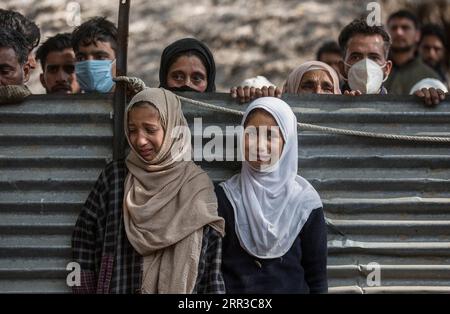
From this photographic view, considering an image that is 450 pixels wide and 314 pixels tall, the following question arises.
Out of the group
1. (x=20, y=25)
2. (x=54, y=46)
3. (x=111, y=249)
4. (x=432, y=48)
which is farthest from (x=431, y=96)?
(x=432, y=48)

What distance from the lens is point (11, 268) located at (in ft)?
18.1

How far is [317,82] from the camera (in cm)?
625

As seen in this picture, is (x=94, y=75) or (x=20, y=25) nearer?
(x=94, y=75)

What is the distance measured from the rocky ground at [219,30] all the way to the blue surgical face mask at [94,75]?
317 cm

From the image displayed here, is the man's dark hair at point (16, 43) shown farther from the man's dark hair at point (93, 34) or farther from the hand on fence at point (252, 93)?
the hand on fence at point (252, 93)

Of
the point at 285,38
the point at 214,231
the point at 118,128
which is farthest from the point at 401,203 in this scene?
the point at 285,38

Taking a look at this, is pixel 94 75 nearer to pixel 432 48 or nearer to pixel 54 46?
pixel 54 46

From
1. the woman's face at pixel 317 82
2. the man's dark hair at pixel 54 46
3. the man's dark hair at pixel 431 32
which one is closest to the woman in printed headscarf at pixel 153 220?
the woman's face at pixel 317 82

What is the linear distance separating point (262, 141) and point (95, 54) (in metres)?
1.94

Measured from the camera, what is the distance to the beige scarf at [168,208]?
519cm

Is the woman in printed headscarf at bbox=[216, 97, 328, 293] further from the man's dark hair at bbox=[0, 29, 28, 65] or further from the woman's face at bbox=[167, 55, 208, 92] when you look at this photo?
the man's dark hair at bbox=[0, 29, 28, 65]

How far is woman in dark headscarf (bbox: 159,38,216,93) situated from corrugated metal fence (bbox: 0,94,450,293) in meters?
0.51

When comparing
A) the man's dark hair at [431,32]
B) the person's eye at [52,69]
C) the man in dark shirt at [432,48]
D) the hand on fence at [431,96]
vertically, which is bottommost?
the hand on fence at [431,96]

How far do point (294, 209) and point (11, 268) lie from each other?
1361 millimetres
